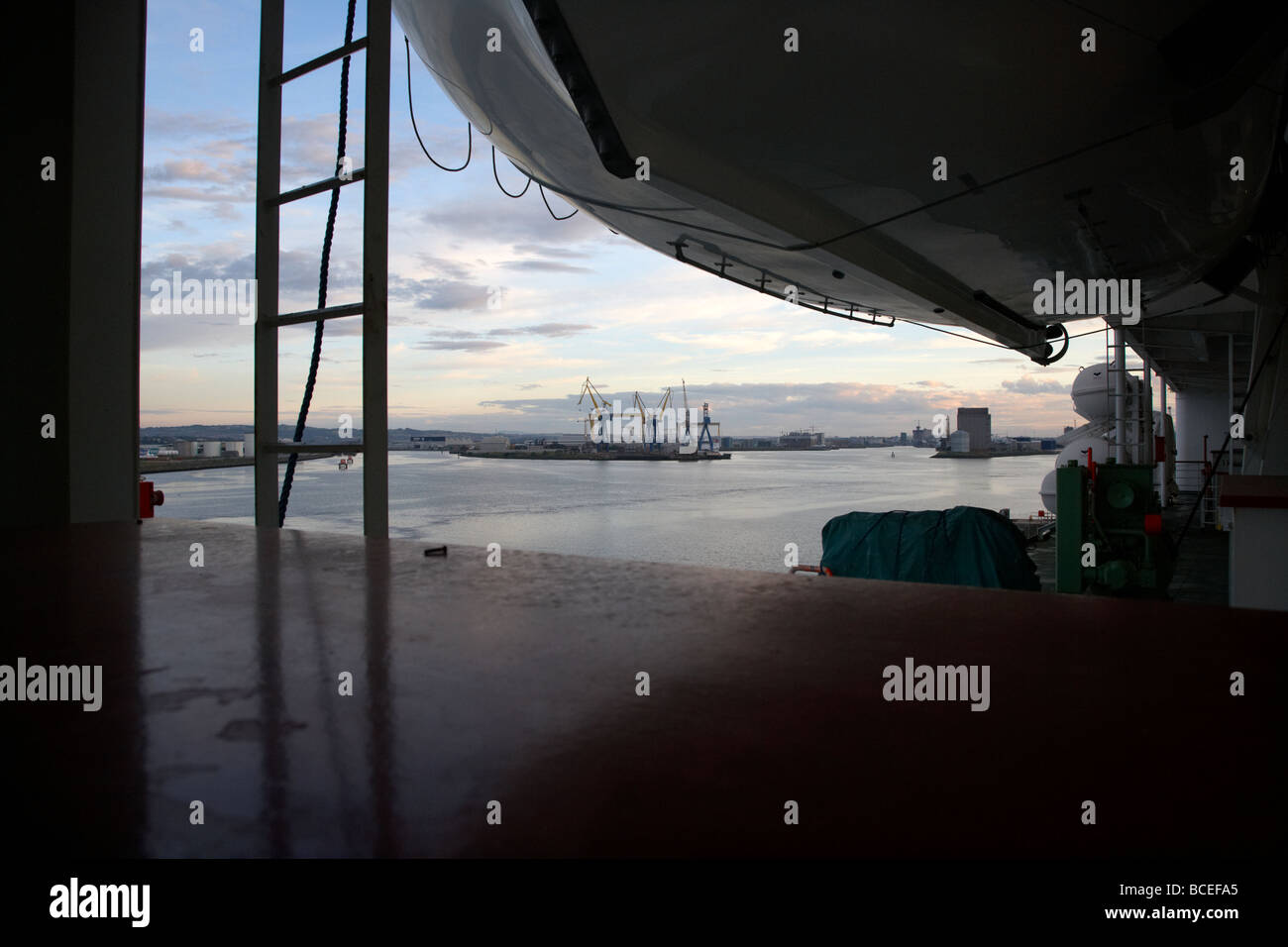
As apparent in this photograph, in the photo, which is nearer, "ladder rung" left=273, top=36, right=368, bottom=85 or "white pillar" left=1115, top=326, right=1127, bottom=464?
"ladder rung" left=273, top=36, right=368, bottom=85

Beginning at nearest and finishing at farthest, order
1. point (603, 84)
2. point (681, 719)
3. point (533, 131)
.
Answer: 1. point (681, 719)
2. point (603, 84)
3. point (533, 131)

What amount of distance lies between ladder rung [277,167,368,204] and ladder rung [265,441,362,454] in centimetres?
89

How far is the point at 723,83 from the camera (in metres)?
2.75

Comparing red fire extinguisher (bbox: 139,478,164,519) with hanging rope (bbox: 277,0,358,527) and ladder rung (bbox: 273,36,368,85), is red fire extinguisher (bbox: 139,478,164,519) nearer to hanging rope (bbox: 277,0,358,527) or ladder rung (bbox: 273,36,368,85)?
hanging rope (bbox: 277,0,358,527)

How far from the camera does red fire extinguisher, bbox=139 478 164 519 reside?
2.93 meters

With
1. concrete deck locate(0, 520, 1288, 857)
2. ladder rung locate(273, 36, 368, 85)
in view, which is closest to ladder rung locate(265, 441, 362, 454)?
ladder rung locate(273, 36, 368, 85)

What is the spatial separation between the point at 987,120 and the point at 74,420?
11.2 ft

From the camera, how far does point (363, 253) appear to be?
104 inches

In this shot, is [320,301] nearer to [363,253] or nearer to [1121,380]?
[363,253]

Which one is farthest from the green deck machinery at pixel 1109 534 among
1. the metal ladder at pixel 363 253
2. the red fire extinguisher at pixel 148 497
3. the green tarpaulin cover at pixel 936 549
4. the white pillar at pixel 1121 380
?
the red fire extinguisher at pixel 148 497

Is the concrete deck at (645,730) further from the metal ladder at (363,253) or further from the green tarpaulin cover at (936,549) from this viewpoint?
the green tarpaulin cover at (936,549)

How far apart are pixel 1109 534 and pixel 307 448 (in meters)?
7.74
